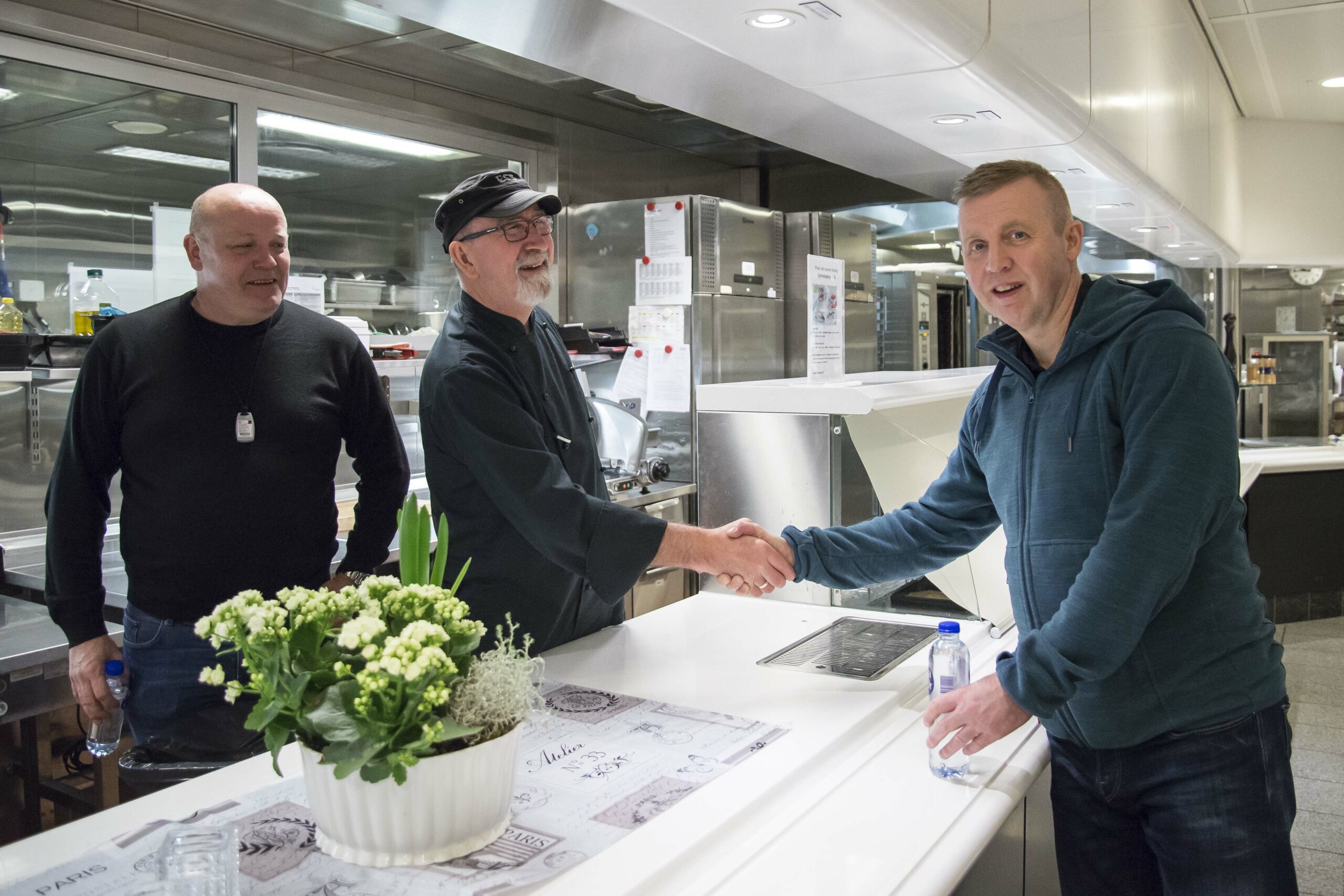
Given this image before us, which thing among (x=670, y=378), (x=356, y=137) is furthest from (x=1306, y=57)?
(x=356, y=137)

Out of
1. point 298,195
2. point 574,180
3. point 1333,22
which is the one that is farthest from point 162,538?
point 1333,22

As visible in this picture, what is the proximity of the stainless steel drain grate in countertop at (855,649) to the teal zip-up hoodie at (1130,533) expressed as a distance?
1.14ft

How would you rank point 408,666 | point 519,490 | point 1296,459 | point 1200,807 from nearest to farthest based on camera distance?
point 408,666
point 1200,807
point 519,490
point 1296,459

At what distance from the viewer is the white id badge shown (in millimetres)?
2336

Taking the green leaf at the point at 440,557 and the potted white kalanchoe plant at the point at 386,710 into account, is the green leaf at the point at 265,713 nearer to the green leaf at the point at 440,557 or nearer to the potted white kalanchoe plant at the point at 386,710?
the potted white kalanchoe plant at the point at 386,710

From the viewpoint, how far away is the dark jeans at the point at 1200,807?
151 centimetres

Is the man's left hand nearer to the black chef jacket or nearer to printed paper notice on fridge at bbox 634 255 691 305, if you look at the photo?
the black chef jacket

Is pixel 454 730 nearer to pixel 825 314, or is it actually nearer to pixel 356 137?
pixel 356 137

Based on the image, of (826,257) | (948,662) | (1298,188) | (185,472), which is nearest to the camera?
(948,662)

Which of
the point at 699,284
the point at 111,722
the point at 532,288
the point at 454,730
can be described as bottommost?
the point at 111,722

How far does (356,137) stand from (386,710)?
12.7ft

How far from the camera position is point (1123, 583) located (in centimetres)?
143

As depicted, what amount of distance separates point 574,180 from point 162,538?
11.9ft

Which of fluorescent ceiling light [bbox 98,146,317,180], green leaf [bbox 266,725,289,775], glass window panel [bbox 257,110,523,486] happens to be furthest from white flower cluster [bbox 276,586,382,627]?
fluorescent ceiling light [bbox 98,146,317,180]
